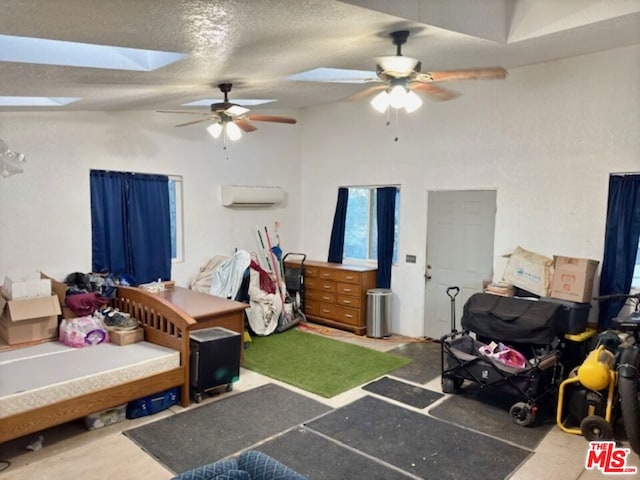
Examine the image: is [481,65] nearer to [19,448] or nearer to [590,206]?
[590,206]

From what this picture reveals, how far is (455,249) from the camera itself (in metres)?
5.53

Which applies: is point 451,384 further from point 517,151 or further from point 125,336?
point 125,336

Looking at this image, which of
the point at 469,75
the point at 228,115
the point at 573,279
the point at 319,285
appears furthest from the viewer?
the point at 319,285

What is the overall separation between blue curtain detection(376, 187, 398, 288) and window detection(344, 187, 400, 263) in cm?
27

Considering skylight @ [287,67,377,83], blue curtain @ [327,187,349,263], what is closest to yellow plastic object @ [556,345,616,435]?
skylight @ [287,67,377,83]

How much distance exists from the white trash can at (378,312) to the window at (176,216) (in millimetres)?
2627

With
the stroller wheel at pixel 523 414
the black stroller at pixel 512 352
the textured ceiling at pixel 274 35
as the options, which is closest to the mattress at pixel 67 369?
the textured ceiling at pixel 274 35

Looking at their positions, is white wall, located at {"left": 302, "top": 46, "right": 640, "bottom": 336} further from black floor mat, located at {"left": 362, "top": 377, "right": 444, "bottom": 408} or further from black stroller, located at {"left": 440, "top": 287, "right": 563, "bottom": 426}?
black floor mat, located at {"left": 362, "top": 377, "right": 444, "bottom": 408}

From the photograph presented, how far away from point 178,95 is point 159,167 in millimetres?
1734

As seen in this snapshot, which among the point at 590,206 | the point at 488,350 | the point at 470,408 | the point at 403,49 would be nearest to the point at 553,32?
the point at 403,49

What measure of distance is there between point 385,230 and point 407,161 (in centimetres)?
98

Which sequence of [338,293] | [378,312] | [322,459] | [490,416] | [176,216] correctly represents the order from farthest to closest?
[338,293] < [378,312] < [176,216] < [490,416] < [322,459]

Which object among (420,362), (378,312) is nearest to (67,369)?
(420,362)

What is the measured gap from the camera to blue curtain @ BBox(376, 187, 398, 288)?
611cm
